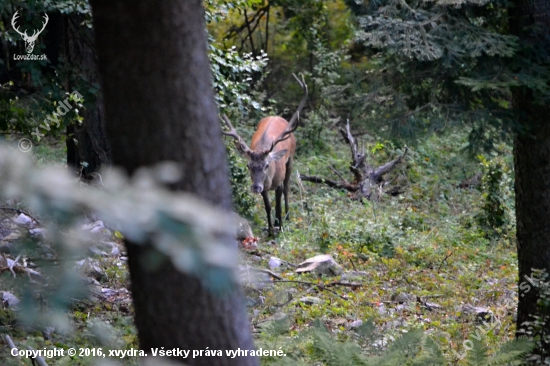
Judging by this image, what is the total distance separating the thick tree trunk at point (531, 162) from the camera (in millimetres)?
5434

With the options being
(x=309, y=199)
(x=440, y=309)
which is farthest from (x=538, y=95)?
(x=309, y=199)

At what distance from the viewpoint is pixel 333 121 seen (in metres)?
16.2

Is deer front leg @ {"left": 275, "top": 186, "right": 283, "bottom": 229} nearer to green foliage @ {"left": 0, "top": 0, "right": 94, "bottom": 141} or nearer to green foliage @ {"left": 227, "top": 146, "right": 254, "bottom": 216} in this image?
green foliage @ {"left": 227, "top": 146, "right": 254, "bottom": 216}

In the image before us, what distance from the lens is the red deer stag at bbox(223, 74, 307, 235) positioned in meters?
10.7

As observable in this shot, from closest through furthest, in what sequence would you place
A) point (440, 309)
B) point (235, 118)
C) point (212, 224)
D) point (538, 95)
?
point (212, 224)
point (538, 95)
point (440, 309)
point (235, 118)

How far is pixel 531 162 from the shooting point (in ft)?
18.0

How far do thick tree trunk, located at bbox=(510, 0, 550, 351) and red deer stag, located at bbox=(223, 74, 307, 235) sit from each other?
4862mm

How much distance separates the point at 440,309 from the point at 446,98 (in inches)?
86.6

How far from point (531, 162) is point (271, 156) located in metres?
5.95

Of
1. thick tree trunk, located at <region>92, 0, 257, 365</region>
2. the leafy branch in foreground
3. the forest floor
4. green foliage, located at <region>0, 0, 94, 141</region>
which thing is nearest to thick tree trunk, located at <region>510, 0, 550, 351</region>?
the forest floor

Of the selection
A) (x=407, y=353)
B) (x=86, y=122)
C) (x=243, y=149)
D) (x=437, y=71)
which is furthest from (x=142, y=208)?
(x=243, y=149)

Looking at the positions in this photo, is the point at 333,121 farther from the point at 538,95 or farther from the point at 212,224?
the point at 212,224

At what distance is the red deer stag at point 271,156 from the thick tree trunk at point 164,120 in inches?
320

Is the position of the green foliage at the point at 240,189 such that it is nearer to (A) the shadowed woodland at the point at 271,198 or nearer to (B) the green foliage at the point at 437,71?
(A) the shadowed woodland at the point at 271,198
